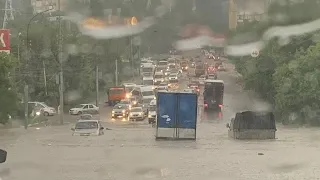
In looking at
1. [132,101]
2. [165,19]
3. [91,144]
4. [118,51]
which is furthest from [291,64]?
[118,51]

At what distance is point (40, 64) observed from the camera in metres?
37.7

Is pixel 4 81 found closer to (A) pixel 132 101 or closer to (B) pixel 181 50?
(B) pixel 181 50

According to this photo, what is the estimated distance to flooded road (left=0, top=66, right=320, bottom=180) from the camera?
11703mm

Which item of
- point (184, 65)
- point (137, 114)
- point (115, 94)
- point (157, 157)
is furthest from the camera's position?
point (115, 94)

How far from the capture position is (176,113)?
19.7 meters

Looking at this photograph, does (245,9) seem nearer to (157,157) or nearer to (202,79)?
(157,157)

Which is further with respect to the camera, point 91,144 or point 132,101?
point 132,101

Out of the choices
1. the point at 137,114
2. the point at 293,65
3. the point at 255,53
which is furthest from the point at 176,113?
the point at 255,53

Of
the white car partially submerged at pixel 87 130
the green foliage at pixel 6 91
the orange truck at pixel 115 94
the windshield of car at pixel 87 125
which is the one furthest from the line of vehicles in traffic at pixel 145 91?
the white car partially submerged at pixel 87 130

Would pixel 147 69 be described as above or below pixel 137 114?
above

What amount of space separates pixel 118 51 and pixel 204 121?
15927 mm

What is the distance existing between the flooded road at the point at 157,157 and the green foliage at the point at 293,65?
4.93 m

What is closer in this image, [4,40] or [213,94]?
[4,40]

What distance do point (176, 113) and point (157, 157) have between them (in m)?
5.16
